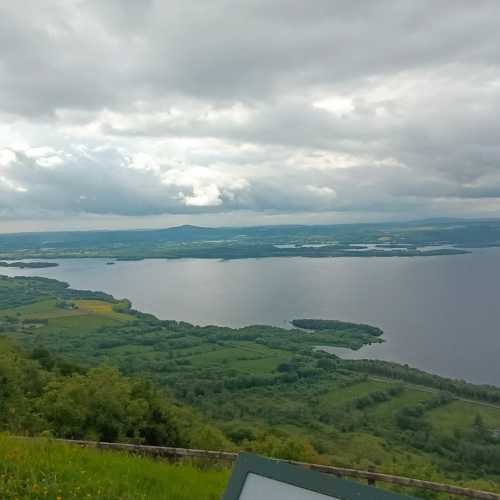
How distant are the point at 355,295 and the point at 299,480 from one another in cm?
9763

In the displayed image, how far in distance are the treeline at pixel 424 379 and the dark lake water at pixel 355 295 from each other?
3.33m

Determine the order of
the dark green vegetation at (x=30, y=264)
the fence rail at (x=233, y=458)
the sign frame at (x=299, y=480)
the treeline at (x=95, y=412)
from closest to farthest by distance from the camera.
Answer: the sign frame at (x=299, y=480) → the fence rail at (x=233, y=458) → the treeline at (x=95, y=412) → the dark green vegetation at (x=30, y=264)

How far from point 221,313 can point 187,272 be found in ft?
183

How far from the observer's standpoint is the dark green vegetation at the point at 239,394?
941 centimetres

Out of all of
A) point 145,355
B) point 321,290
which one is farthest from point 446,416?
point 321,290

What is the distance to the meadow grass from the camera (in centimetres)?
456

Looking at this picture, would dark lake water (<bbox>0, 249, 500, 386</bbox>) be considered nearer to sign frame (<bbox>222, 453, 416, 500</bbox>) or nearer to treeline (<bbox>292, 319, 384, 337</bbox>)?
treeline (<bbox>292, 319, 384, 337</bbox>)

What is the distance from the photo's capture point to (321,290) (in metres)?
104

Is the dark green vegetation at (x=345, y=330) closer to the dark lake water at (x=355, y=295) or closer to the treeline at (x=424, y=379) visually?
the dark lake water at (x=355, y=295)

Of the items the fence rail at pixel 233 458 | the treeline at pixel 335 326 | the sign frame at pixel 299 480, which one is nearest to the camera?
the sign frame at pixel 299 480

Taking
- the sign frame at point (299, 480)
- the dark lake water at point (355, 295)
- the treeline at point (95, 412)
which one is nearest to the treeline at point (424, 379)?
the dark lake water at point (355, 295)

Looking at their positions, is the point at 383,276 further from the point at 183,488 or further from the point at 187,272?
the point at 183,488

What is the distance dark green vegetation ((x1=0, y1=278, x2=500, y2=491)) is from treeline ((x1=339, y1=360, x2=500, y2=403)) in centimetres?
12

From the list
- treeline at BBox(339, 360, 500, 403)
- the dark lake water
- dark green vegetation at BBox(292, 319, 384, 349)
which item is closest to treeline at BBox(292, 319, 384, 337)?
dark green vegetation at BBox(292, 319, 384, 349)
